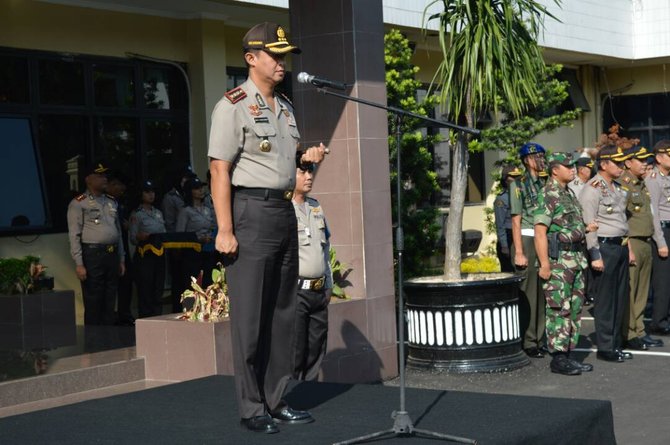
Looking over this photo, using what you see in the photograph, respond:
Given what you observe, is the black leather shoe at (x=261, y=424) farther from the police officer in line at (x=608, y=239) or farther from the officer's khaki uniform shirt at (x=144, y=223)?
the officer's khaki uniform shirt at (x=144, y=223)

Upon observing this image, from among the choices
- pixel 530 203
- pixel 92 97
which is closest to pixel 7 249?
pixel 92 97

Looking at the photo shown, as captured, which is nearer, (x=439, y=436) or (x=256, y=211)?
(x=439, y=436)

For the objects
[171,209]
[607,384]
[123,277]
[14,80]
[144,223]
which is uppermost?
[14,80]

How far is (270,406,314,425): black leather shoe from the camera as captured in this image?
6084 mm

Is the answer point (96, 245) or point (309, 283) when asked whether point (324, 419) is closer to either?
point (309, 283)

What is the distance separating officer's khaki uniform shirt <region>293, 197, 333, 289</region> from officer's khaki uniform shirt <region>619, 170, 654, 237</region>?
16.2 feet

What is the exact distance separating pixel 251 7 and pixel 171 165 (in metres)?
2.44

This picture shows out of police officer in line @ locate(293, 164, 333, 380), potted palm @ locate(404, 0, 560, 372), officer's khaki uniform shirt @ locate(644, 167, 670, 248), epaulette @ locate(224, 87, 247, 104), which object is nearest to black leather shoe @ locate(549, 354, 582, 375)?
potted palm @ locate(404, 0, 560, 372)

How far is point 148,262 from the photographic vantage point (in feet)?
Result: 44.9

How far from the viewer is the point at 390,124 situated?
48.9ft

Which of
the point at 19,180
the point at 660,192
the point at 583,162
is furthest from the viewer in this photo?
the point at 583,162

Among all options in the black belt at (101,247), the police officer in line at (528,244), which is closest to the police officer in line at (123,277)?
the black belt at (101,247)

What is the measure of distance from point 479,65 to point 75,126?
5.61 meters

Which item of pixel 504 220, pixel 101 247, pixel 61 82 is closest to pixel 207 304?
pixel 101 247
